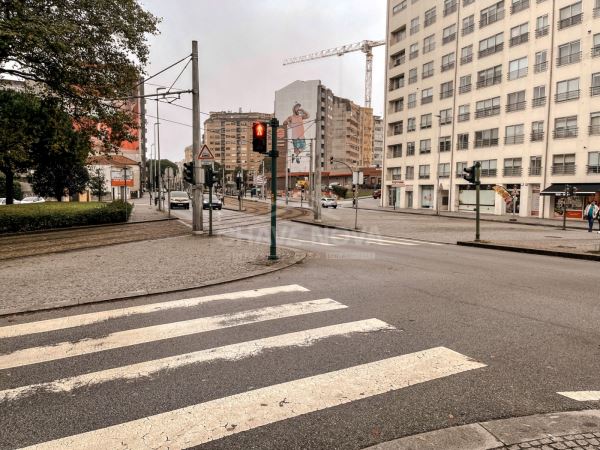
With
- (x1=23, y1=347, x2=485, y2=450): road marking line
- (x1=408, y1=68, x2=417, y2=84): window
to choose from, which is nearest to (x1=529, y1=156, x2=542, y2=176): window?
(x1=408, y1=68, x2=417, y2=84): window

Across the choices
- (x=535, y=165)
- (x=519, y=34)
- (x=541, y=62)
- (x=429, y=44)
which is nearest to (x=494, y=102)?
(x=541, y=62)

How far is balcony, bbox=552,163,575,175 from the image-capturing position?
36.1 m

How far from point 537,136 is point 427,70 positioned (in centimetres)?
1804

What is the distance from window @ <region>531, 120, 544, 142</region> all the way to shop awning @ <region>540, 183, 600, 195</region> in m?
4.49

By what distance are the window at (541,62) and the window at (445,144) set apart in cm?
1156

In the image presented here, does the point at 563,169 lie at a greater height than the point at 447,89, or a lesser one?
lesser

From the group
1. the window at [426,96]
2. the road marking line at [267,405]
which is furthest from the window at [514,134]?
the road marking line at [267,405]

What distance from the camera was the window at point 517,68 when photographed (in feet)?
132

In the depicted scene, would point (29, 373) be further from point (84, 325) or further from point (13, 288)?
point (13, 288)

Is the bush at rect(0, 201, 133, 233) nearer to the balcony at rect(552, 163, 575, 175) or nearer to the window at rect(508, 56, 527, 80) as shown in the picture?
the balcony at rect(552, 163, 575, 175)

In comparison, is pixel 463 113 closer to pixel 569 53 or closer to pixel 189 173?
pixel 569 53

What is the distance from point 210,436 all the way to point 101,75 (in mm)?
17734

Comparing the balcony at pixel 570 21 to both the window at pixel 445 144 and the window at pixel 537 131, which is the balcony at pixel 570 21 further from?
the window at pixel 445 144

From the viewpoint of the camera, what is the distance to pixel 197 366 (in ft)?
13.9
